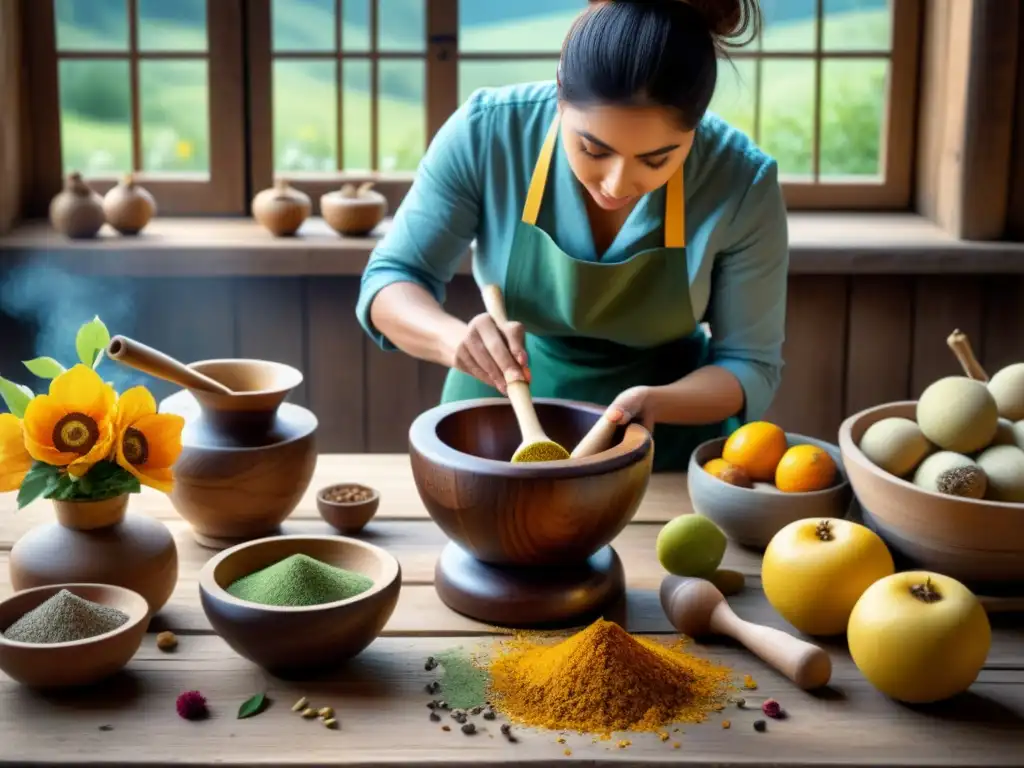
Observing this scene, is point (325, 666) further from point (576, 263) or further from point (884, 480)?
point (576, 263)

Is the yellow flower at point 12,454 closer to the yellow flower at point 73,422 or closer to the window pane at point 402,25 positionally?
the yellow flower at point 73,422

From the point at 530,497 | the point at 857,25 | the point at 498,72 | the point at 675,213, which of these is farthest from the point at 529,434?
the point at 857,25

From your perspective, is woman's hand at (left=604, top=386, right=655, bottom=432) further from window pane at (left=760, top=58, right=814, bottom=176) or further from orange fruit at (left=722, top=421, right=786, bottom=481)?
window pane at (left=760, top=58, right=814, bottom=176)

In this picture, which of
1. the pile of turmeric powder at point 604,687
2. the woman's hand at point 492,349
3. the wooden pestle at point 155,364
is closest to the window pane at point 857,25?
the woman's hand at point 492,349

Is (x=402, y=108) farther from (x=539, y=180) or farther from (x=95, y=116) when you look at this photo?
(x=539, y=180)

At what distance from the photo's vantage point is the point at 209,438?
4.73 ft

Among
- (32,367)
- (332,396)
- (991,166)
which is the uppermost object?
(991,166)

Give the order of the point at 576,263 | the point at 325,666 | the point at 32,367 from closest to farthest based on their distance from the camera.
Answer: the point at 325,666 < the point at 32,367 < the point at 576,263

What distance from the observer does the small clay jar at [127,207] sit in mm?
2777

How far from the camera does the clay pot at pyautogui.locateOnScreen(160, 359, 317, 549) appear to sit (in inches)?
56.2

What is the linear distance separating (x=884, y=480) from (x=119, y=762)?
80 cm

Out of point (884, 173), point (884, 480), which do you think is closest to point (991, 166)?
point (884, 173)

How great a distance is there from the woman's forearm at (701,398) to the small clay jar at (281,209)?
4.24 ft

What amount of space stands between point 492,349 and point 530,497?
0.37 meters
